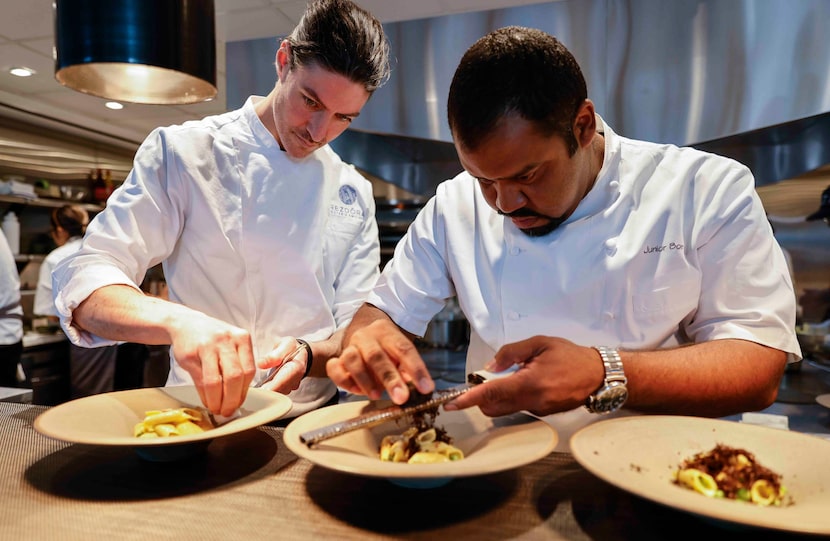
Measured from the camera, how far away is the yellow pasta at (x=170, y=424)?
101 centimetres

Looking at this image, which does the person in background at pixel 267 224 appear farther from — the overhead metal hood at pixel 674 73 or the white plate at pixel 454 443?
the overhead metal hood at pixel 674 73

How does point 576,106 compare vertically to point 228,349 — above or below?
above

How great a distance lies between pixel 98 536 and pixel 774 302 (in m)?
1.32

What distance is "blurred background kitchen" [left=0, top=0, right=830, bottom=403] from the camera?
2752 millimetres

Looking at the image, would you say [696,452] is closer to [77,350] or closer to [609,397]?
[609,397]

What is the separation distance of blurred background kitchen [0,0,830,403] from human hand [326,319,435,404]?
2.33 metres

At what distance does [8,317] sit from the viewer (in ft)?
13.9

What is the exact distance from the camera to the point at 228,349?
1102mm

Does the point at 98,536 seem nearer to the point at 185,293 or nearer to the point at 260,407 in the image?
the point at 260,407

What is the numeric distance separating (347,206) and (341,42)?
0.65 meters

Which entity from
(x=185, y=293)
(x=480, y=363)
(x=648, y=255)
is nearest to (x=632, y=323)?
(x=648, y=255)

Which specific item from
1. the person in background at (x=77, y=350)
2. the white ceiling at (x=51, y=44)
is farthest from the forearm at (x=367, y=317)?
the person in background at (x=77, y=350)

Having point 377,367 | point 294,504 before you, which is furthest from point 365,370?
point 294,504

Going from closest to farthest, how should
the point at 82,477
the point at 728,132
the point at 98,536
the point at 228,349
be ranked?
the point at 98,536, the point at 82,477, the point at 228,349, the point at 728,132
